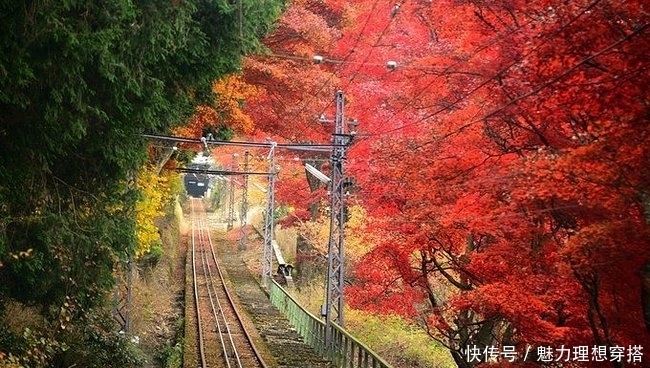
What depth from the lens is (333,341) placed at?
1650 cm

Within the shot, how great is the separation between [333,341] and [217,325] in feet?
19.5

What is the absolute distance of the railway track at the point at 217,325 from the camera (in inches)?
654

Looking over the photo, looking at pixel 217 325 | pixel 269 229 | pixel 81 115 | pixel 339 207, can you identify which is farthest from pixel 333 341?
pixel 269 229

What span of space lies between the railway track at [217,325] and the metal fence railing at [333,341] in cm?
186

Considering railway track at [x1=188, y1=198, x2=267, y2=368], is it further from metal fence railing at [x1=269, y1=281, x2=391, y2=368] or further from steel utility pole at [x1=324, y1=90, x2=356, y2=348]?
steel utility pole at [x1=324, y1=90, x2=356, y2=348]

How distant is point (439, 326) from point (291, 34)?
1149cm

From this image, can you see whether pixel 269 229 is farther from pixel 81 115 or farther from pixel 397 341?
pixel 81 115

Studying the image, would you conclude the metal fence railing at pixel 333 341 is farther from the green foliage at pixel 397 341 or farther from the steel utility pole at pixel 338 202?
the green foliage at pixel 397 341

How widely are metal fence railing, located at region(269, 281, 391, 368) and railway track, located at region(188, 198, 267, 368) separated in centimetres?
186

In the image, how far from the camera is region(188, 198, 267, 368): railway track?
16609 mm

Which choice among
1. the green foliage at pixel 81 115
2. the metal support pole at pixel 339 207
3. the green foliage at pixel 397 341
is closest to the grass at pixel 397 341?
the green foliage at pixel 397 341

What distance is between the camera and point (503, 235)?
485 inches

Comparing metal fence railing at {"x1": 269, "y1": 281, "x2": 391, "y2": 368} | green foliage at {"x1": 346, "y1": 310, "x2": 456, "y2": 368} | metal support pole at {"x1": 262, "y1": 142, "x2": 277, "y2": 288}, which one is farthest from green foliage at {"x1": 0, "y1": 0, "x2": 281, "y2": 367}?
metal support pole at {"x1": 262, "y1": 142, "x2": 277, "y2": 288}

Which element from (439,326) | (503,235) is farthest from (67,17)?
(439,326)
